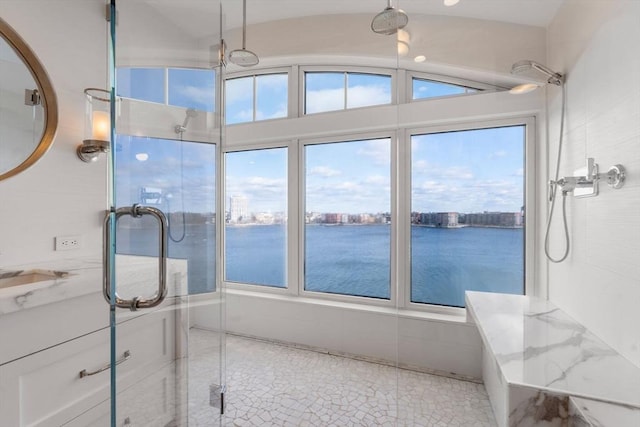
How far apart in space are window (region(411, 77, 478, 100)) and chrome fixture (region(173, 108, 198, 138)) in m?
1.72

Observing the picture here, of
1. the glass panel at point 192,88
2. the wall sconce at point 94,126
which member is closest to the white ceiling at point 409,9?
the glass panel at point 192,88

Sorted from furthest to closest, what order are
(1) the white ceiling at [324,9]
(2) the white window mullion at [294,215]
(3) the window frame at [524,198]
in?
(2) the white window mullion at [294,215] < (3) the window frame at [524,198] < (1) the white ceiling at [324,9]

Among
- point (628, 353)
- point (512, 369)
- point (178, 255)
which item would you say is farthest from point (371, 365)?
point (178, 255)

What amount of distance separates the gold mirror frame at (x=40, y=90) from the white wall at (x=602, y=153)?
2812 mm

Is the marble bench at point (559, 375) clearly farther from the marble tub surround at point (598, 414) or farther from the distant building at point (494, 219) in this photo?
the distant building at point (494, 219)

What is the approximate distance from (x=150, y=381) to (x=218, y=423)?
614 millimetres

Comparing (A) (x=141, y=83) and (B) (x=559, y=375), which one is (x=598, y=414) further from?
(A) (x=141, y=83)

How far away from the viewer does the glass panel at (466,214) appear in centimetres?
207

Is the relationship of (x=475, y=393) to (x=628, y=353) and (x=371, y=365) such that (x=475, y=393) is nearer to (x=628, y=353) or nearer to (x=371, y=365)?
(x=371, y=365)

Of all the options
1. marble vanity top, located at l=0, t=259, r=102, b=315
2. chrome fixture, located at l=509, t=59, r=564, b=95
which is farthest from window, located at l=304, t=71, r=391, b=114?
marble vanity top, located at l=0, t=259, r=102, b=315


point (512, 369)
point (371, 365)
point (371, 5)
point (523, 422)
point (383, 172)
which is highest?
point (371, 5)

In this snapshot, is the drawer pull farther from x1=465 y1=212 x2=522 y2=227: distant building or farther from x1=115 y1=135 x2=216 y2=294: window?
x1=465 y1=212 x2=522 y2=227: distant building

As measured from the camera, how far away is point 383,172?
262 centimetres

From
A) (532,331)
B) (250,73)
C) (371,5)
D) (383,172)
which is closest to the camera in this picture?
(532,331)
